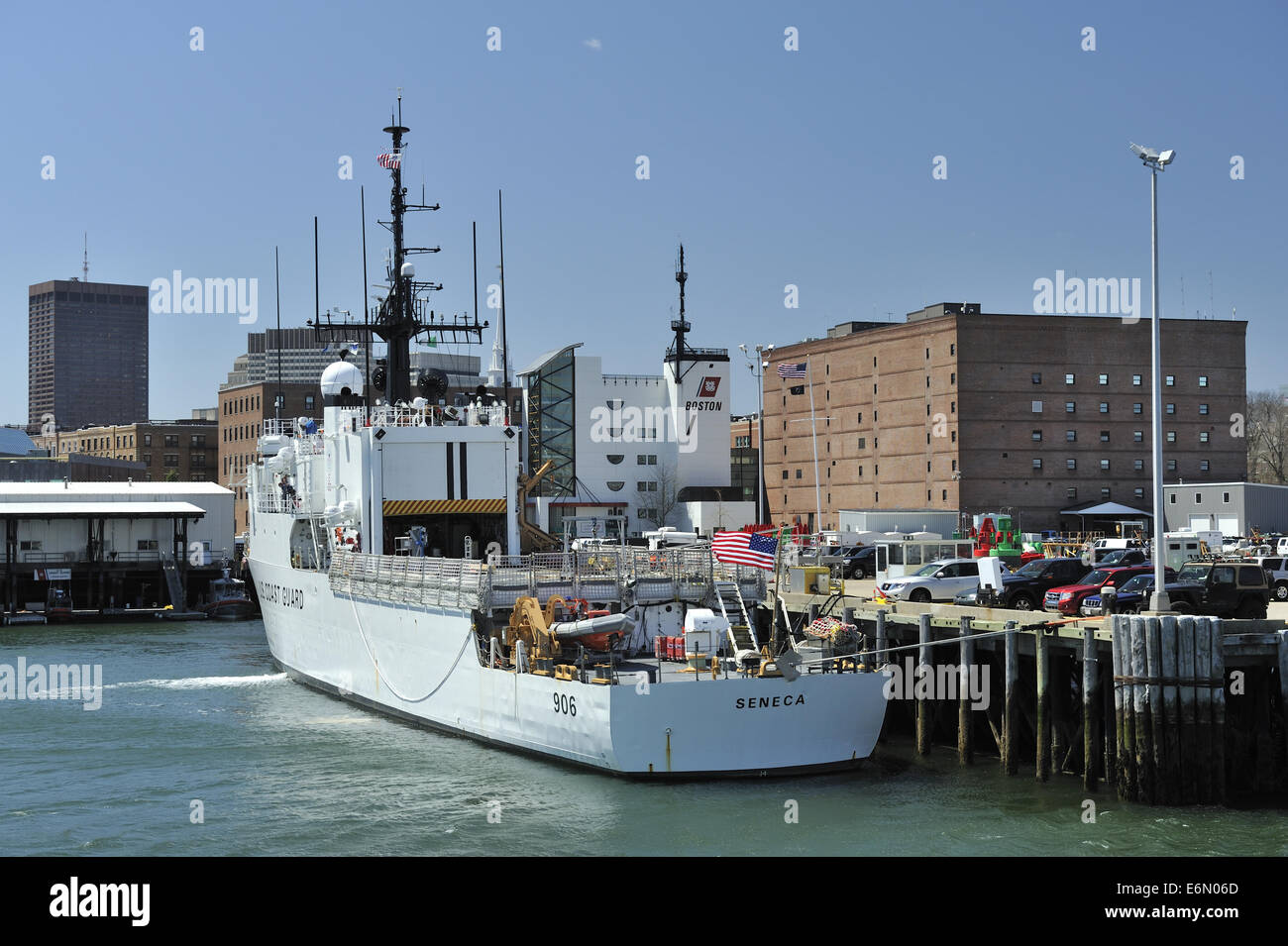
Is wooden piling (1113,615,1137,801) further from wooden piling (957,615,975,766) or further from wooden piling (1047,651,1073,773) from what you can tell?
wooden piling (957,615,975,766)

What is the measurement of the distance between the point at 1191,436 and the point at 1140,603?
64.4 meters

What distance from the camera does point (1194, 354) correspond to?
86938 millimetres

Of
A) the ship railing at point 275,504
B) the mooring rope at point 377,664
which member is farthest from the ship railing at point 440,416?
the ship railing at point 275,504

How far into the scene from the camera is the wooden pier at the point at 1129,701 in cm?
2186

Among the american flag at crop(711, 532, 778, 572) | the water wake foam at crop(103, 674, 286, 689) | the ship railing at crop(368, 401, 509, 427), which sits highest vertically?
the ship railing at crop(368, 401, 509, 427)

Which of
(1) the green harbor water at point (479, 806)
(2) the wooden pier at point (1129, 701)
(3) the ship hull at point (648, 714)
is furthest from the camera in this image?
(3) the ship hull at point (648, 714)

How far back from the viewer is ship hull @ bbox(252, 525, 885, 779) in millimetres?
22203

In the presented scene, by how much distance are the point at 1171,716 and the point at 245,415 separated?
105065 mm

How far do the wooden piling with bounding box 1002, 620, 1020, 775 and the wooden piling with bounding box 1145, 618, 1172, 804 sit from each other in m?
3.14

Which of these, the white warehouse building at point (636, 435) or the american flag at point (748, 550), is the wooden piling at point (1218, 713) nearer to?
the american flag at point (748, 550)

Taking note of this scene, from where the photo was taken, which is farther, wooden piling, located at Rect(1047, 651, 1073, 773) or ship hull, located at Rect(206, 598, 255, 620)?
ship hull, located at Rect(206, 598, 255, 620)

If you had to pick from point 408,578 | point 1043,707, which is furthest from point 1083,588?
point 408,578

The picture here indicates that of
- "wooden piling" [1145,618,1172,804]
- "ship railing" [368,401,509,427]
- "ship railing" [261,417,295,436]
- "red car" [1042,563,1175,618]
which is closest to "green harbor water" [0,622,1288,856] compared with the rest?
"wooden piling" [1145,618,1172,804]

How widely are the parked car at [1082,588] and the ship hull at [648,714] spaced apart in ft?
29.5
